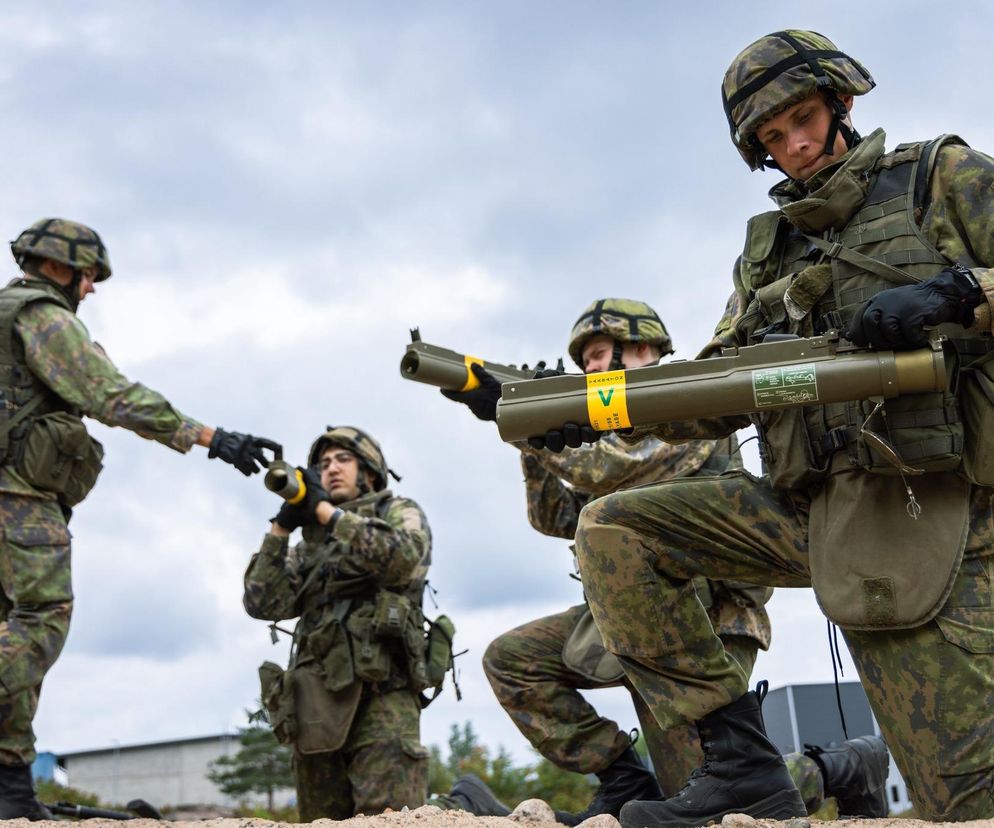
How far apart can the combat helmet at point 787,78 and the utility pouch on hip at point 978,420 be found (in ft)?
3.00

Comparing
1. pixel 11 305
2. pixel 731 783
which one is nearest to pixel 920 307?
pixel 731 783

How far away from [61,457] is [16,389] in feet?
1.52

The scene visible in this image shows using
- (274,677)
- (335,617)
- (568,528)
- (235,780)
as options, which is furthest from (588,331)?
(235,780)

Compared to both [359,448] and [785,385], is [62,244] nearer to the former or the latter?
[359,448]

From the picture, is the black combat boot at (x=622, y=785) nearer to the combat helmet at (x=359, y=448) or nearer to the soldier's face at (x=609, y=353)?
the soldier's face at (x=609, y=353)

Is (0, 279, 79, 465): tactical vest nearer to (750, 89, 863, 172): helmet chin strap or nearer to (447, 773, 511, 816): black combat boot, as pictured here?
(447, 773, 511, 816): black combat boot

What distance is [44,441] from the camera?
22.5 ft

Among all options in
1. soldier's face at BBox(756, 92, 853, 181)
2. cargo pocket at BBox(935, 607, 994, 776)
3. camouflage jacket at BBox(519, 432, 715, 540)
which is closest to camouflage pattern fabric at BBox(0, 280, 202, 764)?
camouflage jacket at BBox(519, 432, 715, 540)

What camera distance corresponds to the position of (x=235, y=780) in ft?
59.6

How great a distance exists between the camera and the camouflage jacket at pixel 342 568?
7.53 metres

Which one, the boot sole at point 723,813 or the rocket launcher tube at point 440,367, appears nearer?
the boot sole at point 723,813

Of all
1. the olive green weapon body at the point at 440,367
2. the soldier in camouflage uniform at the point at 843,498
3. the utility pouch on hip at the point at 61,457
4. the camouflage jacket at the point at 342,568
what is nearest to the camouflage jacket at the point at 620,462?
the olive green weapon body at the point at 440,367

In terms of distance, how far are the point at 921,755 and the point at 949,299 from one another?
1346 millimetres

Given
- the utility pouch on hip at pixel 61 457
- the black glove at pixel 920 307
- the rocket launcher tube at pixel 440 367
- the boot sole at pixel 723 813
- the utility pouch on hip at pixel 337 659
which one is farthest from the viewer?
the utility pouch on hip at pixel 337 659
